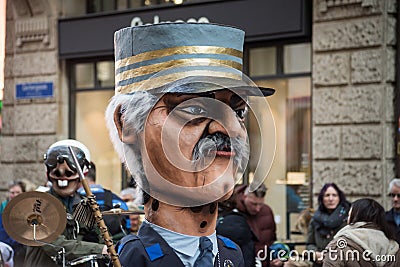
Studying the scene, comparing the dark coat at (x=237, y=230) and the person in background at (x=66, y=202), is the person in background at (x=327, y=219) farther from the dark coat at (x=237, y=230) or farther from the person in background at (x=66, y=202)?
the person in background at (x=66, y=202)

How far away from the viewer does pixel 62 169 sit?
192 inches

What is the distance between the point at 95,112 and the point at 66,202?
699 cm

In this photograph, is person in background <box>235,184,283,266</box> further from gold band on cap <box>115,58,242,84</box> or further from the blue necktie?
gold band on cap <box>115,58,242,84</box>

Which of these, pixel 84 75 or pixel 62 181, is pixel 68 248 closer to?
pixel 62 181

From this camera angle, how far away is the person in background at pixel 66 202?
15.3 feet

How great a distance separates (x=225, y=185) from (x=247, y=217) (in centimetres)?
514

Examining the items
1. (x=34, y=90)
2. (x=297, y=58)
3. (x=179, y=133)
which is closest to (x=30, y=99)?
(x=34, y=90)

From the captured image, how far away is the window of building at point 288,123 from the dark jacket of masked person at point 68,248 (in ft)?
17.7

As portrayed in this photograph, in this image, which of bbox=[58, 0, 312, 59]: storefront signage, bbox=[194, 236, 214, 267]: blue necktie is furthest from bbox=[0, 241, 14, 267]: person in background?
bbox=[58, 0, 312, 59]: storefront signage

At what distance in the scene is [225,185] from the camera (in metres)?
2.82

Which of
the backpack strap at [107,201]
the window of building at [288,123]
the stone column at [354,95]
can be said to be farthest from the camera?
the window of building at [288,123]

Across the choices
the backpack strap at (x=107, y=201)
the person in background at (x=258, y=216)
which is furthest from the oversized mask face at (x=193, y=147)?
the person in background at (x=258, y=216)

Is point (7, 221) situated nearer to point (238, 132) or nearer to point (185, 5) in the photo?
point (238, 132)

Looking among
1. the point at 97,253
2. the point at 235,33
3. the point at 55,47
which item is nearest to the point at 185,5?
the point at 55,47
